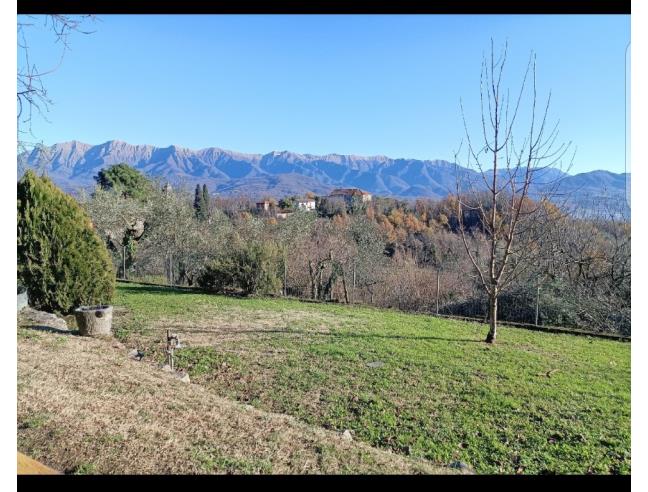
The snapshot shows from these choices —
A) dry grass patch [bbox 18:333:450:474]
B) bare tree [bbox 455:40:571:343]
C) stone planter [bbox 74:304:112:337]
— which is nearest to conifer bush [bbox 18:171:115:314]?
stone planter [bbox 74:304:112:337]

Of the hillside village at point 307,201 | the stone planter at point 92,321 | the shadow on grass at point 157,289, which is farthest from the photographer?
the hillside village at point 307,201

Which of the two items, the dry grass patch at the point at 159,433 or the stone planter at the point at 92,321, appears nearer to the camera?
the dry grass patch at the point at 159,433

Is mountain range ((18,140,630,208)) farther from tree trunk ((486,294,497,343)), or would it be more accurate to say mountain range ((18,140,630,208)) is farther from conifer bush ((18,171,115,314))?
tree trunk ((486,294,497,343))

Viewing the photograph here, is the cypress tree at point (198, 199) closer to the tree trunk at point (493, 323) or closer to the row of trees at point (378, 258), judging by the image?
the row of trees at point (378, 258)

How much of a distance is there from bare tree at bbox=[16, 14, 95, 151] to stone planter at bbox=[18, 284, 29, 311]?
3.77 m

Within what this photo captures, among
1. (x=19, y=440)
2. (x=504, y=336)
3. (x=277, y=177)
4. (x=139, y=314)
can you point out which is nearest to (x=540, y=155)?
(x=504, y=336)

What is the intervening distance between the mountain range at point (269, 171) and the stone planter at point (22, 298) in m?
2.12

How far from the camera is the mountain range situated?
7.59 meters

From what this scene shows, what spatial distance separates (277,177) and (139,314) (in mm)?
37782

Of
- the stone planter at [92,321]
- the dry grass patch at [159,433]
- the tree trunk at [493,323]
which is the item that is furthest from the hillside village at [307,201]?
the dry grass patch at [159,433]

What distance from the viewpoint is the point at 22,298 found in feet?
18.7

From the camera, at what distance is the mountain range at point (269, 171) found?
759cm

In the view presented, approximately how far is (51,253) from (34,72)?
460 centimetres

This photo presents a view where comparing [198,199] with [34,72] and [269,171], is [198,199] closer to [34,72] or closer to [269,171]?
[34,72]
